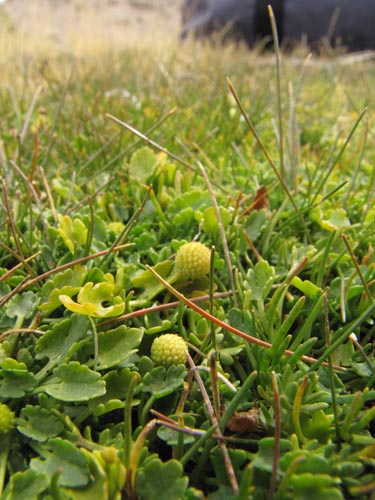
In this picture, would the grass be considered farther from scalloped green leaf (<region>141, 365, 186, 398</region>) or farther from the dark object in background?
the dark object in background

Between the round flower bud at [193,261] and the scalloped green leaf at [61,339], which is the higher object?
the round flower bud at [193,261]

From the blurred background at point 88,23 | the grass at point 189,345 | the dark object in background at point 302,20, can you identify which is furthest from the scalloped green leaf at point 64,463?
the dark object in background at point 302,20

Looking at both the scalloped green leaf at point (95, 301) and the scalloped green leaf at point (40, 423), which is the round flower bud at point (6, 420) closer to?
the scalloped green leaf at point (40, 423)

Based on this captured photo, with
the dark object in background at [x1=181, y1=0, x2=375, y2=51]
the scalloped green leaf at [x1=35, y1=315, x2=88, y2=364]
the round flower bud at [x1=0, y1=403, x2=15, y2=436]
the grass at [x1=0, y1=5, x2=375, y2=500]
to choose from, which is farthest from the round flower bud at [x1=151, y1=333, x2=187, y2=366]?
the dark object in background at [x1=181, y1=0, x2=375, y2=51]

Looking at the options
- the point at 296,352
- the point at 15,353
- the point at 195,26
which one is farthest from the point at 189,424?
the point at 195,26

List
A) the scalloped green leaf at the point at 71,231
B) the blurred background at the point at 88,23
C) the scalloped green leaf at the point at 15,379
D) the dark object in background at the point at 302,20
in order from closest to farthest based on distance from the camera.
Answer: the scalloped green leaf at the point at 15,379 < the scalloped green leaf at the point at 71,231 < the blurred background at the point at 88,23 < the dark object in background at the point at 302,20

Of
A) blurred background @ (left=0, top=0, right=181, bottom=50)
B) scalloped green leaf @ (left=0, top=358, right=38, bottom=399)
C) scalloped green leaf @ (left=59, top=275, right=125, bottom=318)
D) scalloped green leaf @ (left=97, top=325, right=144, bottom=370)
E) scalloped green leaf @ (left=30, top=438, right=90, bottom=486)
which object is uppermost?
blurred background @ (left=0, top=0, right=181, bottom=50)

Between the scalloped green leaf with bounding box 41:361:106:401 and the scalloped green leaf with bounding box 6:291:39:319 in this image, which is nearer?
the scalloped green leaf with bounding box 41:361:106:401
